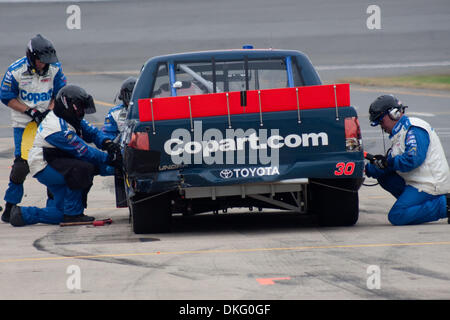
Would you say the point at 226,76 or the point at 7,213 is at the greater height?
the point at 226,76

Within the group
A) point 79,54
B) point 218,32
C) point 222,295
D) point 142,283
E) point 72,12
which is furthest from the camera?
point 72,12

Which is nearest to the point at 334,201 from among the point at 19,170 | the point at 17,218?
the point at 17,218

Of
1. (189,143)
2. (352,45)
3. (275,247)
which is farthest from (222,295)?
(352,45)

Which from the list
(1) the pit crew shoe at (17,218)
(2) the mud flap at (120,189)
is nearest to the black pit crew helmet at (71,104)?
(2) the mud flap at (120,189)

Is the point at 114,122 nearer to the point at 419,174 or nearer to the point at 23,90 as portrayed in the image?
the point at 23,90

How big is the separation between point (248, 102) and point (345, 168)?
3.38 feet

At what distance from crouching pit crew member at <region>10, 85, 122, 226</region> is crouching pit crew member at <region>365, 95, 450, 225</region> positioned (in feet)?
9.17

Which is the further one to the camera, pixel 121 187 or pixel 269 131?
pixel 121 187

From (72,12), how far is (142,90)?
33240mm

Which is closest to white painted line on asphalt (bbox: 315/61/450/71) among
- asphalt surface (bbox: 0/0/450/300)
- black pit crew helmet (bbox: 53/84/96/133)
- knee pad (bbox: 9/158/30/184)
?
asphalt surface (bbox: 0/0/450/300)

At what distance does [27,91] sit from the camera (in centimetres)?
1041

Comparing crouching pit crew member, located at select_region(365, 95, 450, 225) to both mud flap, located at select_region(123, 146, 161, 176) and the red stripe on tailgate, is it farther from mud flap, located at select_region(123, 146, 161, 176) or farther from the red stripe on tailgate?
mud flap, located at select_region(123, 146, 161, 176)

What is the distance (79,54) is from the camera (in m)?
33.1
